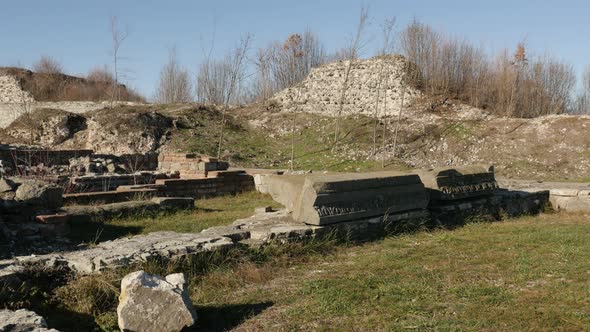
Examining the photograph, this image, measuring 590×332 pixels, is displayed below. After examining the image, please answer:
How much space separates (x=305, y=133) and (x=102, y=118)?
858 centimetres

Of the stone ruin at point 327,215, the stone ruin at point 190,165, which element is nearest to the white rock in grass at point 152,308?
the stone ruin at point 327,215

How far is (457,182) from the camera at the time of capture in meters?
8.88

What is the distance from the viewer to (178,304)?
3.73 metres

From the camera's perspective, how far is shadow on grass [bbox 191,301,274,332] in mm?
3941

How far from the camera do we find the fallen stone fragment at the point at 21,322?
10.5 feet

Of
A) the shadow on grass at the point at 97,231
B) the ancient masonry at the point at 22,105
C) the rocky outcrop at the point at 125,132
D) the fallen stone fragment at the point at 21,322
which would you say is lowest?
the shadow on grass at the point at 97,231

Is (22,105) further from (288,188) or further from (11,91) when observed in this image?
(288,188)

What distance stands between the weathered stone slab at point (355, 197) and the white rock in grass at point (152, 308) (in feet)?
9.71

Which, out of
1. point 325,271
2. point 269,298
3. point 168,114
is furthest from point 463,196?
point 168,114

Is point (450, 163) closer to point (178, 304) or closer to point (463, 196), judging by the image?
point (463, 196)

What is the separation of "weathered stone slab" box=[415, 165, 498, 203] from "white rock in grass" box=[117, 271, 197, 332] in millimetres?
5611

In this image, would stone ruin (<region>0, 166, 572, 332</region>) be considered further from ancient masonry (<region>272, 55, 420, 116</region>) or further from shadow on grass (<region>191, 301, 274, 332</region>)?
ancient masonry (<region>272, 55, 420, 116</region>)

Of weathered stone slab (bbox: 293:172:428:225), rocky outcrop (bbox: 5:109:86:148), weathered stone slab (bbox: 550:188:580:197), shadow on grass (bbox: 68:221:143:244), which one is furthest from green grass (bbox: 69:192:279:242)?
rocky outcrop (bbox: 5:109:86:148)

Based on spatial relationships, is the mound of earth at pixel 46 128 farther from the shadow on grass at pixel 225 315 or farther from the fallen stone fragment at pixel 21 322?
the fallen stone fragment at pixel 21 322
